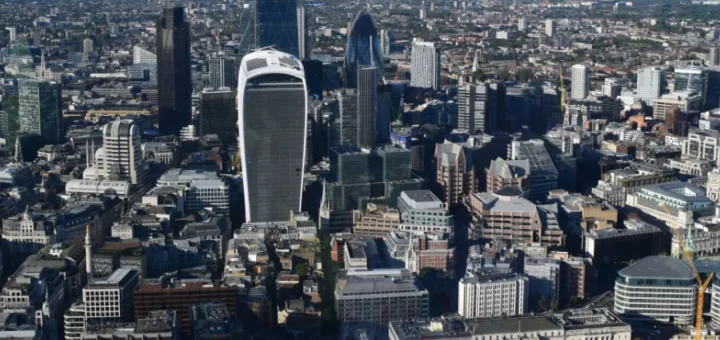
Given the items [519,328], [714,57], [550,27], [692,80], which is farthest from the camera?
[550,27]

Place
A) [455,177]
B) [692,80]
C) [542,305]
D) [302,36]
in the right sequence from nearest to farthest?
[542,305] → [455,177] → [692,80] → [302,36]

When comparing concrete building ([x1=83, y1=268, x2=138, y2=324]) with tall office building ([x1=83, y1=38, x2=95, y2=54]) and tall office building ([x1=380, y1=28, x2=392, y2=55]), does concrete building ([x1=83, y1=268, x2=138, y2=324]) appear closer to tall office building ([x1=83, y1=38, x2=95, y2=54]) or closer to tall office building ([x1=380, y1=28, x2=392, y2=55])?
tall office building ([x1=380, y1=28, x2=392, y2=55])

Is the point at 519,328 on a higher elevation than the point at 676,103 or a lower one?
lower

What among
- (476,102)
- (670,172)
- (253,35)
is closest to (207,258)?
(670,172)

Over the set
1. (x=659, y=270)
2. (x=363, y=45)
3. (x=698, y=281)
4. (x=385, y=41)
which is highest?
(x=385, y=41)

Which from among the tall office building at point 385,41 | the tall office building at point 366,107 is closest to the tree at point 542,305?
the tall office building at point 366,107

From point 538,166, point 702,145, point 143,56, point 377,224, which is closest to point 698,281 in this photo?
point 377,224

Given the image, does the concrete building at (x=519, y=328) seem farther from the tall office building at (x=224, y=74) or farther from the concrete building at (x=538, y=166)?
the tall office building at (x=224, y=74)

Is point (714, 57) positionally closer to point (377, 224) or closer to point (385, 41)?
point (385, 41)
